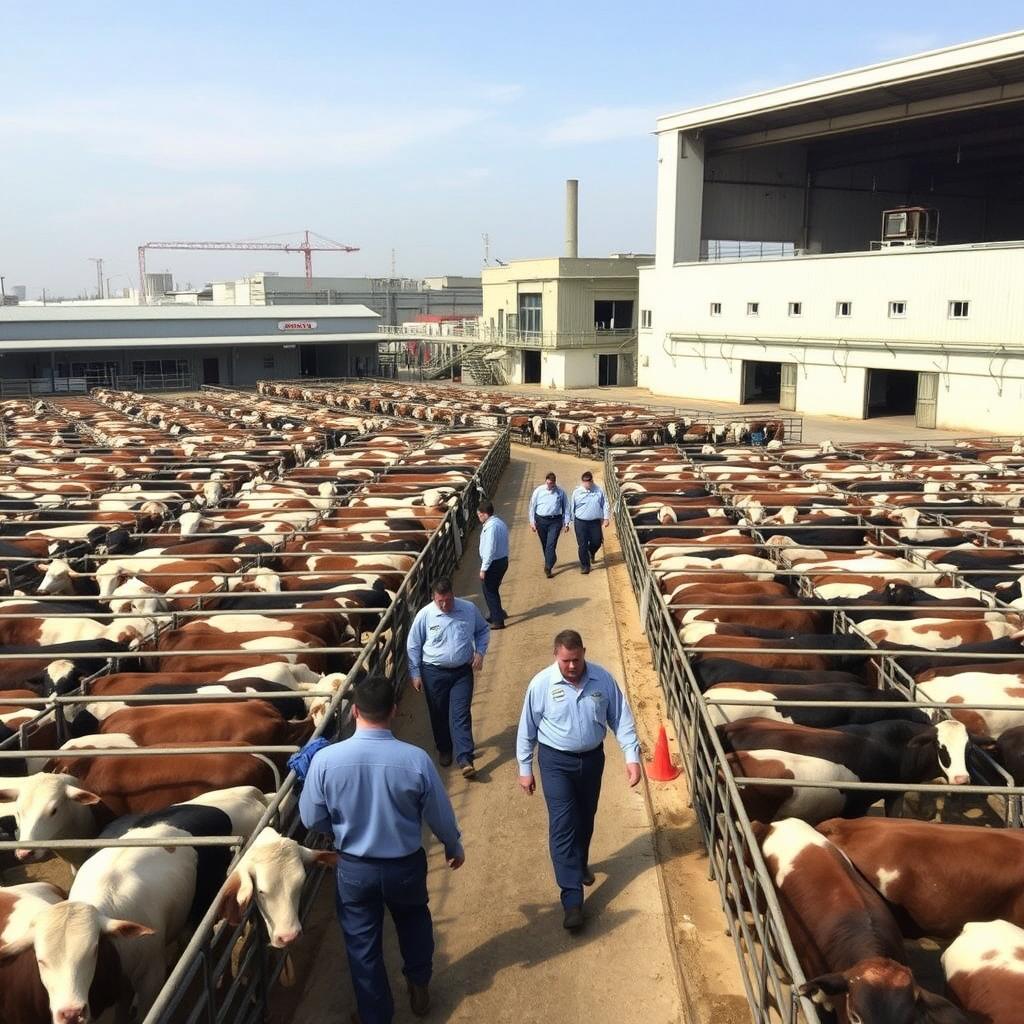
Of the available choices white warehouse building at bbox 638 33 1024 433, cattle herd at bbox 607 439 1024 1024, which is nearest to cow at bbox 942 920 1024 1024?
cattle herd at bbox 607 439 1024 1024

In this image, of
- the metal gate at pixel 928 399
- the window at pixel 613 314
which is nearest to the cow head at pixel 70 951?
the metal gate at pixel 928 399

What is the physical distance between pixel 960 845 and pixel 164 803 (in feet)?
15.4

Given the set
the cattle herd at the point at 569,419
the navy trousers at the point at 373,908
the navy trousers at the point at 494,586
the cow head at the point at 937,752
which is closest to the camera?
the navy trousers at the point at 373,908

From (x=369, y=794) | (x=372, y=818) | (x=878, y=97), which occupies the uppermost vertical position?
(x=878, y=97)

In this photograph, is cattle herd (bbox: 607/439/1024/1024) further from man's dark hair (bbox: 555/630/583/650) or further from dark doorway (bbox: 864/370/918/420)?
dark doorway (bbox: 864/370/918/420)

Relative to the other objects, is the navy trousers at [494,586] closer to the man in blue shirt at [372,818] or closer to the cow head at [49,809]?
the cow head at [49,809]

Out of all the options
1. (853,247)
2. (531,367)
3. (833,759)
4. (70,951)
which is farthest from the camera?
(531,367)

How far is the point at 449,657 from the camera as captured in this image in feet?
24.6

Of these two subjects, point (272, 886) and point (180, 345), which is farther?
point (180, 345)

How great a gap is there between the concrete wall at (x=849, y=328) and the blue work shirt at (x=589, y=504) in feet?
75.8

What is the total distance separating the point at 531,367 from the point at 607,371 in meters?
5.54

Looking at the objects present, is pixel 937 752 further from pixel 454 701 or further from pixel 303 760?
pixel 303 760

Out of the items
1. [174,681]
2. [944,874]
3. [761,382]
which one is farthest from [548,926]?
[761,382]

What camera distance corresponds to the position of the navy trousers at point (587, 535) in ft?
46.1
